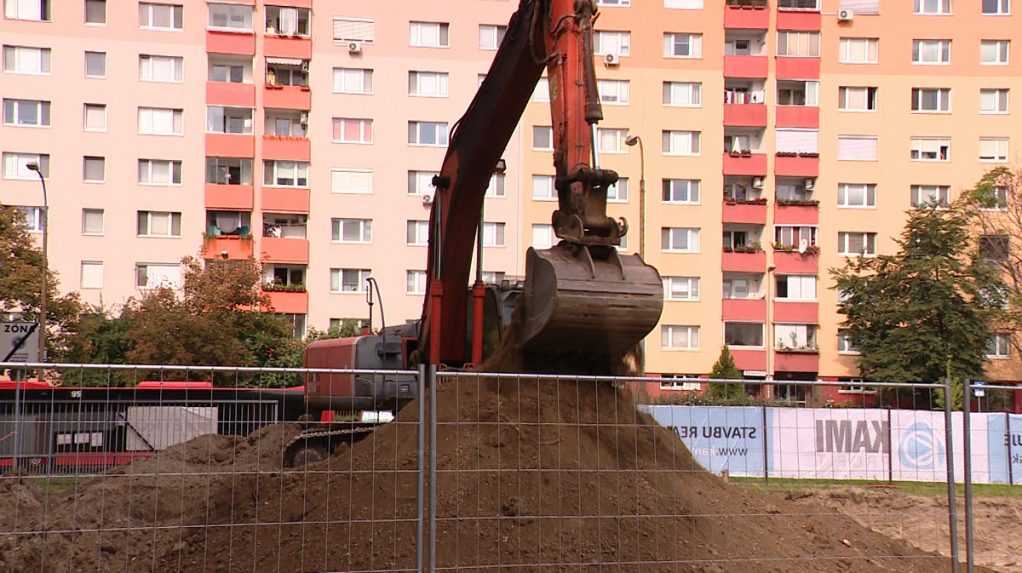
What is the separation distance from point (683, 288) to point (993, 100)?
16922 mm

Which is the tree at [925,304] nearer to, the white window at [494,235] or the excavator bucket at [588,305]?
the white window at [494,235]

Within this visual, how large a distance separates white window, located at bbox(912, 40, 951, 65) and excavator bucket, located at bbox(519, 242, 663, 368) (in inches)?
1922

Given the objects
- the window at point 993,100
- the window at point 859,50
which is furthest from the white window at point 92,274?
the window at point 993,100

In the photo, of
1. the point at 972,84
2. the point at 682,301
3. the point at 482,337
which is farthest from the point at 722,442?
the point at 972,84

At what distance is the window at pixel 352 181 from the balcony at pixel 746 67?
16728 millimetres

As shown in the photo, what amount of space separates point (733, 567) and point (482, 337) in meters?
5.06

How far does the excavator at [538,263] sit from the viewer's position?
31.5 feet

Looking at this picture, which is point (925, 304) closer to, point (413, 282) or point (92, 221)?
point (413, 282)

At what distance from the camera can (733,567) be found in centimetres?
878

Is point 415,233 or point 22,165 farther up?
point 22,165

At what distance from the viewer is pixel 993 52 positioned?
54594mm

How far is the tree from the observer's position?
4781 cm

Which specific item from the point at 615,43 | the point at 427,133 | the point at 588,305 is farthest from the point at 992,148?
the point at 588,305

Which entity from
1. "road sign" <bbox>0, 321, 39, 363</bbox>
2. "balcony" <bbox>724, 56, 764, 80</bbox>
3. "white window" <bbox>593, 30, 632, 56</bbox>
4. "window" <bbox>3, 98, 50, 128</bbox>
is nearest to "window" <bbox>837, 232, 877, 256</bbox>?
"balcony" <bbox>724, 56, 764, 80</bbox>
